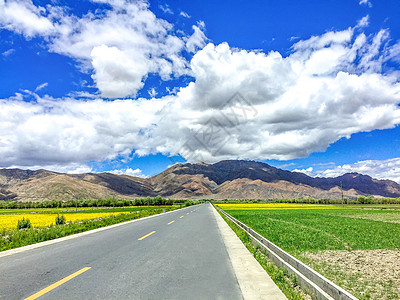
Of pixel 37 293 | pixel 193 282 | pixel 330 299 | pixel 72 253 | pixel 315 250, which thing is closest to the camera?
pixel 330 299

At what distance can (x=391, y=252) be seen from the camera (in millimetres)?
12266

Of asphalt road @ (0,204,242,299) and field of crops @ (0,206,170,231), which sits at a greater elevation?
asphalt road @ (0,204,242,299)

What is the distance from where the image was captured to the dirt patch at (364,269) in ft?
22.3

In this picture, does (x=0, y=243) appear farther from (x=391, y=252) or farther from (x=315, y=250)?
(x=391, y=252)

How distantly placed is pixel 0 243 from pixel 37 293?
8.59 meters

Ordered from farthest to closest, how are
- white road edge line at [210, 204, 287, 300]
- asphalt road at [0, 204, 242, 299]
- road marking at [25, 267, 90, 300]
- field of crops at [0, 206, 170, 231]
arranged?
1. field of crops at [0, 206, 170, 231]
2. white road edge line at [210, 204, 287, 300]
3. asphalt road at [0, 204, 242, 299]
4. road marking at [25, 267, 90, 300]

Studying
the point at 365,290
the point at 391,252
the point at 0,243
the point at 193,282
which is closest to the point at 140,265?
the point at 193,282

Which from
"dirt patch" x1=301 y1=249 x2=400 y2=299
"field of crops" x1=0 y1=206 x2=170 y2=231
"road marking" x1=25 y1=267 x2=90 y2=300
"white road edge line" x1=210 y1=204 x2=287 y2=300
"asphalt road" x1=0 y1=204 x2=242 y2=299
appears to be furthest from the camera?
"field of crops" x1=0 y1=206 x2=170 y2=231

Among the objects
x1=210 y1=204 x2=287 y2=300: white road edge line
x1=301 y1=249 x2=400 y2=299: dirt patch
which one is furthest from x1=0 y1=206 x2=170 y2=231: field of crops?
x1=301 y1=249 x2=400 y2=299: dirt patch

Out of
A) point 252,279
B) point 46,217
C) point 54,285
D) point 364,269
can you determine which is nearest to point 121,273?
point 54,285

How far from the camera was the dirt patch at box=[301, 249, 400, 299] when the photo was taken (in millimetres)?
6785

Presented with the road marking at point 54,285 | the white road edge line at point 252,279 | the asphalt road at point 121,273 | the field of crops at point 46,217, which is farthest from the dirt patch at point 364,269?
the field of crops at point 46,217

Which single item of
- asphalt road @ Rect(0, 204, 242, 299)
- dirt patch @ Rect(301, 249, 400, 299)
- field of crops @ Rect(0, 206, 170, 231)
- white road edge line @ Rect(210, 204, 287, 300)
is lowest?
field of crops @ Rect(0, 206, 170, 231)

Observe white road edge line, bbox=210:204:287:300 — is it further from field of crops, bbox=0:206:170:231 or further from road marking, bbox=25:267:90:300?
field of crops, bbox=0:206:170:231
